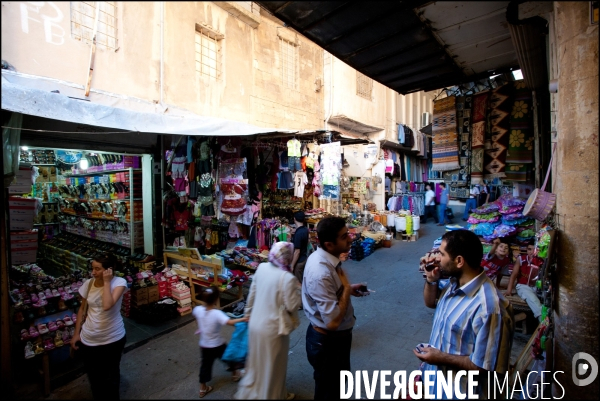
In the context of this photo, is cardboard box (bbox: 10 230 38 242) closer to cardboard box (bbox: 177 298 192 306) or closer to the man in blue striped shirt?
cardboard box (bbox: 177 298 192 306)

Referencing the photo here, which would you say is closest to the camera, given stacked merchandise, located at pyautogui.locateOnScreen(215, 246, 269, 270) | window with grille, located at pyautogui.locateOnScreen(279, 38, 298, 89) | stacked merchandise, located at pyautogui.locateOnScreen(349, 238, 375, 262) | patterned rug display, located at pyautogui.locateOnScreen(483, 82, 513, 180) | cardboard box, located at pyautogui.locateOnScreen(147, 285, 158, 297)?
patterned rug display, located at pyautogui.locateOnScreen(483, 82, 513, 180)

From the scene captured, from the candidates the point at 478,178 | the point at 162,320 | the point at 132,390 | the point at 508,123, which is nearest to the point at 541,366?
the point at 478,178

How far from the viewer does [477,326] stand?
5.44 ft

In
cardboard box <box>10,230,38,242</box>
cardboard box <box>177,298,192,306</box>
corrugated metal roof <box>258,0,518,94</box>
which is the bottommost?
cardboard box <box>177,298,192,306</box>

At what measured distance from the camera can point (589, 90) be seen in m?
1.80

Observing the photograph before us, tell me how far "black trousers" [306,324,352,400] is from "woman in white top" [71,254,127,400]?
5.18 feet

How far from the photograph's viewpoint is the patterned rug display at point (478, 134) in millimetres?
4173

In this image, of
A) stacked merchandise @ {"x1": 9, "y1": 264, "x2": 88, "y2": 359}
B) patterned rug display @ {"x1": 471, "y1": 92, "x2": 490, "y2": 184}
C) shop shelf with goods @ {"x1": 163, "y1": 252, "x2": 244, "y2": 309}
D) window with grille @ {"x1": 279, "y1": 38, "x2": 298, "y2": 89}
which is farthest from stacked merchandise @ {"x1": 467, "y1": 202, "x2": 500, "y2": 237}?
window with grille @ {"x1": 279, "y1": 38, "x2": 298, "y2": 89}

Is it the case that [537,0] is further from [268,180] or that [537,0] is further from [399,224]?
[399,224]

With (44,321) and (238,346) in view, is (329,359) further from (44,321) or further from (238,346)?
(44,321)

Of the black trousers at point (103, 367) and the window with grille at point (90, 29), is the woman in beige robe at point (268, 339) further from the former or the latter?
the window with grille at point (90, 29)

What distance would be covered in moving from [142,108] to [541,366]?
23.1 ft

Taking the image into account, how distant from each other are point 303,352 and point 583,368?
2552 mm

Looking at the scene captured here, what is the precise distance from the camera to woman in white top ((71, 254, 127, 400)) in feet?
8.18
